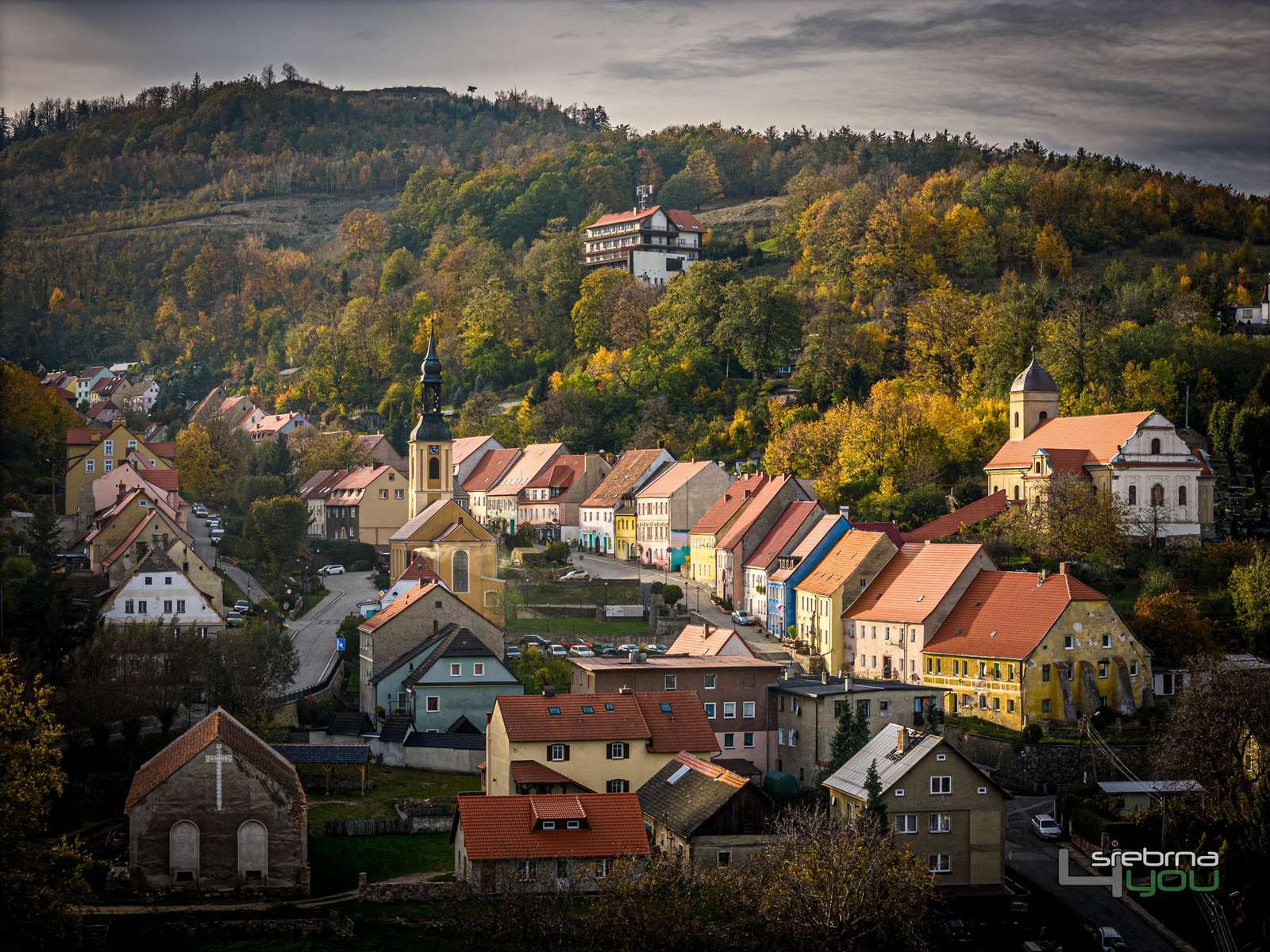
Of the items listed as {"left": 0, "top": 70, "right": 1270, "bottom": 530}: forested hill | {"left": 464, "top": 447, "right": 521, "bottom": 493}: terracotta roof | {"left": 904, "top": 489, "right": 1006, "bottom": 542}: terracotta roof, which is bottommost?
{"left": 904, "top": 489, "right": 1006, "bottom": 542}: terracotta roof

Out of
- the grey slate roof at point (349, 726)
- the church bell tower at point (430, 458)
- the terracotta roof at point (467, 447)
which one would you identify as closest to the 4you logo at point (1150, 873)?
A: the grey slate roof at point (349, 726)

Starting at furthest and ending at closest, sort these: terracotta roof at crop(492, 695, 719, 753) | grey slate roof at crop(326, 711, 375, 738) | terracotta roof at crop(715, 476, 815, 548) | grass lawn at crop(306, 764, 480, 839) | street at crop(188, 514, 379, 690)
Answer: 1. terracotta roof at crop(715, 476, 815, 548)
2. street at crop(188, 514, 379, 690)
3. grey slate roof at crop(326, 711, 375, 738)
4. terracotta roof at crop(492, 695, 719, 753)
5. grass lawn at crop(306, 764, 480, 839)

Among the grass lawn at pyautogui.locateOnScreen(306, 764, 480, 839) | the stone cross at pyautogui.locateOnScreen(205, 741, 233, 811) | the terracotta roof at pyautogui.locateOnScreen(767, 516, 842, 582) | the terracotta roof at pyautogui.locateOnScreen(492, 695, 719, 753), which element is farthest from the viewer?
Result: the terracotta roof at pyautogui.locateOnScreen(767, 516, 842, 582)

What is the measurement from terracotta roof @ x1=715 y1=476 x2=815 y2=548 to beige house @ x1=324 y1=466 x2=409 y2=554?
25794 mm

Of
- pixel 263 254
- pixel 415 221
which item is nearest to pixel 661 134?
pixel 415 221

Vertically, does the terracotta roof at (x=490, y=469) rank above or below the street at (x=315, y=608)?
above

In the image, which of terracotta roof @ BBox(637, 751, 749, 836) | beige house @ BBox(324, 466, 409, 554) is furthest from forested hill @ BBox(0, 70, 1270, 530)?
terracotta roof @ BBox(637, 751, 749, 836)

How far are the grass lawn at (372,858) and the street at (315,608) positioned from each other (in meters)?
16.6

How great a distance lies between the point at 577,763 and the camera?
49.2 m

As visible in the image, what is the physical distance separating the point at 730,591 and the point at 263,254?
112 meters

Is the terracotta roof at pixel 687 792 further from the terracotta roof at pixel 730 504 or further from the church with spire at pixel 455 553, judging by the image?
the terracotta roof at pixel 730 504

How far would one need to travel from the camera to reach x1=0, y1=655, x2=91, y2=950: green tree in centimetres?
3550

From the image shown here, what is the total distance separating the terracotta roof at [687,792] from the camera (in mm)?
44469

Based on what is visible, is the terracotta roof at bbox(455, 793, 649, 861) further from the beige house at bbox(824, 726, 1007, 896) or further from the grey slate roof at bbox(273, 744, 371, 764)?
the grey slate roof at bbox(273, 744, 371, 764)
